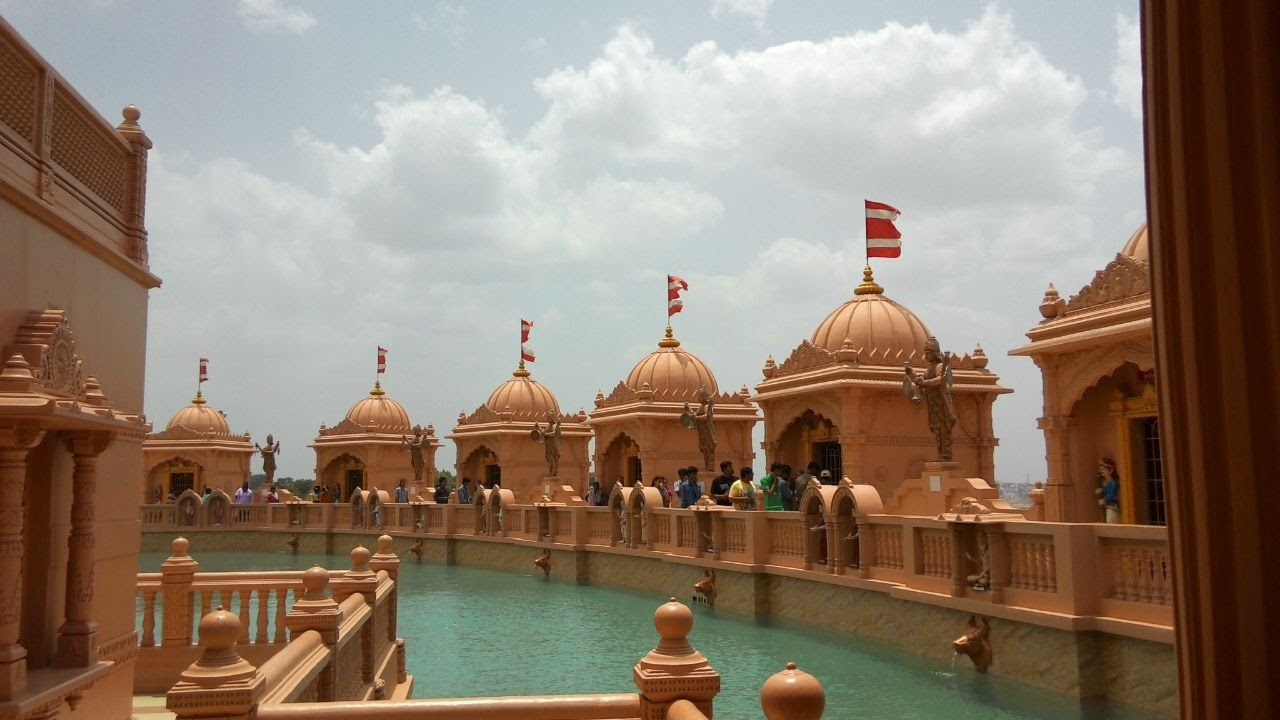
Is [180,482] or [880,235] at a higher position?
[880,235]

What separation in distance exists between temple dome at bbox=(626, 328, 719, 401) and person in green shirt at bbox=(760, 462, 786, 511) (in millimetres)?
9242

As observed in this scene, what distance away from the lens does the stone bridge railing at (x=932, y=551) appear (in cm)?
1000

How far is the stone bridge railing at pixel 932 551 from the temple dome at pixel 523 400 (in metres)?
9.60

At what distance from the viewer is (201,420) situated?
4238 centimetres

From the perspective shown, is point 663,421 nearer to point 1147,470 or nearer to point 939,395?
point 939,395

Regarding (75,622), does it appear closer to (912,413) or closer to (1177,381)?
(1177,381)

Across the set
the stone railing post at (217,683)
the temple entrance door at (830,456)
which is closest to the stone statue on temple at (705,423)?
the temple entrance door at (830,456)

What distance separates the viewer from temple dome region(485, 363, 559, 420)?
3588 centimetres

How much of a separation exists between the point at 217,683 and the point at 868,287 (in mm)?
19509

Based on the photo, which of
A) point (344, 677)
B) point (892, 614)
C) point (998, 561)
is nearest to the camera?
point (344, 677)

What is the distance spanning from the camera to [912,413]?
20719 millimetres

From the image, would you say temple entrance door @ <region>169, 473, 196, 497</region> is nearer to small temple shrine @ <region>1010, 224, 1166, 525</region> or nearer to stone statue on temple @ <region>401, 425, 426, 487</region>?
stone statue on temple @ <region>401, 425, 426, 487</region>

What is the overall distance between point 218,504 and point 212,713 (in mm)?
33464

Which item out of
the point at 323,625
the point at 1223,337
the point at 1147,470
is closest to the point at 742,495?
the point at 1147,470
